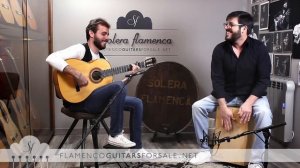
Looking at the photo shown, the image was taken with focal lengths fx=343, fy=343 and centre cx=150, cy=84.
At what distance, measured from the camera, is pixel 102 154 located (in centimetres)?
315

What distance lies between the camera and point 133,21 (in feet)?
13.6

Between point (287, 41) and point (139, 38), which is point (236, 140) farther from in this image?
point (139, 38)

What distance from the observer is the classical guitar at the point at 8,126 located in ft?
7.50

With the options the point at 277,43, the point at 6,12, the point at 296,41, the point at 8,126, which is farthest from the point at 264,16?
the point at 8,126

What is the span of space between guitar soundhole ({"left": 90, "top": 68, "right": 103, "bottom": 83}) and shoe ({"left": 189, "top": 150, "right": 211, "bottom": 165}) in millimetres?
1083

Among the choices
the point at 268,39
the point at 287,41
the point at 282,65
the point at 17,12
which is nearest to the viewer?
the point at 17,12

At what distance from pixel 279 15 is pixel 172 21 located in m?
1.25

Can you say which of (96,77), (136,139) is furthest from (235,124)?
(96,77)

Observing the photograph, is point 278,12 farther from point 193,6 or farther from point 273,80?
point 193,6

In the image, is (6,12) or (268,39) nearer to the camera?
(6,12)

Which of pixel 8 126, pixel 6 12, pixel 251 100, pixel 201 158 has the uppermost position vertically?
pixel 6 12

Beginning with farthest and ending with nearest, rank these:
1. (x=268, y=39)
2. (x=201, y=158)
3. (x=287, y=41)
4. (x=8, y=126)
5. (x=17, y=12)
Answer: (x=268, y=39)
(x=287, y=41)
(x=201, y=158)
(x=17, y=12)
(x=8, y=126)

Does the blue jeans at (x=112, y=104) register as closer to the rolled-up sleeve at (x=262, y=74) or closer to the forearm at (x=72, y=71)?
the forearm at (x=72, y=71)

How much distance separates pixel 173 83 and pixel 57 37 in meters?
1.48
